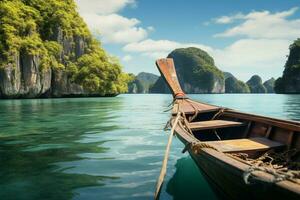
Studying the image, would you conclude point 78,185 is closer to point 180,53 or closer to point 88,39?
point 88,39

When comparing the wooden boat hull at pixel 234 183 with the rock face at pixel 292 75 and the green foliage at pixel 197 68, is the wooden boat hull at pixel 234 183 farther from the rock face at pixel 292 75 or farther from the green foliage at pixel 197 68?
the green foliage at pixel 197 68

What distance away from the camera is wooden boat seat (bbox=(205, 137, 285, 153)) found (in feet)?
15.8

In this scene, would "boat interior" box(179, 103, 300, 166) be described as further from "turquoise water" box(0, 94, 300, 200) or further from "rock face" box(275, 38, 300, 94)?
"rock face" box(275, 38, 300, 94)

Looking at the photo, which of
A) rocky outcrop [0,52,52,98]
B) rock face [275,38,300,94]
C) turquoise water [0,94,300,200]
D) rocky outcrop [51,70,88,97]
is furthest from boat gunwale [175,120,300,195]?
rock face [275,38,300,94]

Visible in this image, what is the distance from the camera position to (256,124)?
677 cm

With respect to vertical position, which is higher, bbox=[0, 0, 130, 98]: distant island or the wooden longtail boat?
bbox=[0, 0, 130, 98]: distant island

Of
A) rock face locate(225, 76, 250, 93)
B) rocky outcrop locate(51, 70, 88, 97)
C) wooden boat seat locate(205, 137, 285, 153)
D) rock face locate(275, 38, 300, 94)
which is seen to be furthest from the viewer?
rock face locate(225, 76, 250, 93)

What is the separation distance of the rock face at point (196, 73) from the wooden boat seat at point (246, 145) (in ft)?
533

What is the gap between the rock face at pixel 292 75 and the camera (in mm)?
97250

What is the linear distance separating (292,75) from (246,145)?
104 m

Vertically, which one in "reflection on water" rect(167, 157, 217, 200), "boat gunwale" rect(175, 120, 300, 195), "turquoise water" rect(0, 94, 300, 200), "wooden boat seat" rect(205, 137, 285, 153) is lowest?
"reflection on water" rect(167, 157, 217, 200)

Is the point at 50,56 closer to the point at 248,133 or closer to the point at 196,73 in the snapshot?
the point at 248,133

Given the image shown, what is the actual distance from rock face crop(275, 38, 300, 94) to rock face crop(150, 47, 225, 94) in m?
62.4

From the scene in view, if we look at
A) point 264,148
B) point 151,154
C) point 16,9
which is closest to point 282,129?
point 264,148
